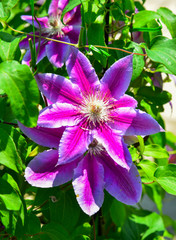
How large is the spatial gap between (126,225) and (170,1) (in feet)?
7.06

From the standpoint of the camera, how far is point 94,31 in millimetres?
685

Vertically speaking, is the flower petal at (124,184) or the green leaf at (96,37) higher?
the green leaf at (96,37)

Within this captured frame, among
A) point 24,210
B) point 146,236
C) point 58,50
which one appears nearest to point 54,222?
point 24,210

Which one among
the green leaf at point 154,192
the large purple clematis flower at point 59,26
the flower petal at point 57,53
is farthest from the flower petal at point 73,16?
the green leaf at point 154,192

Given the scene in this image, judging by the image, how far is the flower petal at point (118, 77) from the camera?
622mm

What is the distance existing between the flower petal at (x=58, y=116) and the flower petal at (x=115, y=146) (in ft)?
0.17

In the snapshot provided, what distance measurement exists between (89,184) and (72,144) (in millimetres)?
80

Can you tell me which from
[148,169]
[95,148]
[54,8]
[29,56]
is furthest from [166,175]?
[54,8]

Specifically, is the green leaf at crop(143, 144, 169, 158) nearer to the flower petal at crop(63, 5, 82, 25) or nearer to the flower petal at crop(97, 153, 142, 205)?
the flower petal at crop(97, 153, 142, 205)

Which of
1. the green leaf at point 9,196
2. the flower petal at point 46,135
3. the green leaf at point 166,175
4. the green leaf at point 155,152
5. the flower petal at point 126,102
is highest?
the flower petal at point 126,102

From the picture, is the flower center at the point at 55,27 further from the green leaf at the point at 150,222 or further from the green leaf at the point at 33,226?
the green leaf at the point at 150,222

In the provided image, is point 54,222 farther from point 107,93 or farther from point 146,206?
point 146,206

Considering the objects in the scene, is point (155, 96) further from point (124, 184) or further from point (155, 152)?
point (124, 184)

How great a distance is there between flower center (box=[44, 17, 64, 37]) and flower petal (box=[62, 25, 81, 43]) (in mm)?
13
